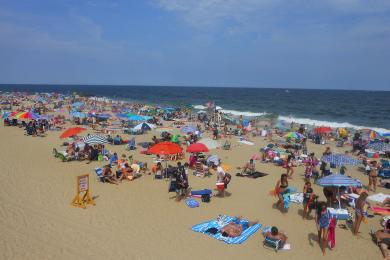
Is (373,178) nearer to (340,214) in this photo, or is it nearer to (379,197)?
(379,197)

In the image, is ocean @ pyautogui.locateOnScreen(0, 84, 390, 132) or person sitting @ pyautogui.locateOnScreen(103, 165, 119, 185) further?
ocean @ pyautogui.locateOnScreen(0, 84, 390, 132)

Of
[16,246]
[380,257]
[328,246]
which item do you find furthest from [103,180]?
[380,257]

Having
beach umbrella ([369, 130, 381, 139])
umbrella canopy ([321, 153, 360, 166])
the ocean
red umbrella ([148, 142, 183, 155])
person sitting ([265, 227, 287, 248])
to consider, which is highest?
red umbrella ([148, 142, 183, 155])

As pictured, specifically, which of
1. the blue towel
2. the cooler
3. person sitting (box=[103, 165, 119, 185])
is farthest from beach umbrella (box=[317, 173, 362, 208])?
person sitting (box=[103, 165, 119, 185])

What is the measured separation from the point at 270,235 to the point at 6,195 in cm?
743

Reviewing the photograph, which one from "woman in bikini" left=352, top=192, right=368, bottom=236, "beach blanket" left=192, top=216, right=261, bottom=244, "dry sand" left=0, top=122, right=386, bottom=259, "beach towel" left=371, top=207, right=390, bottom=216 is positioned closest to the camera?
"dry sand" left=0, top=122, right=386, bottom=259

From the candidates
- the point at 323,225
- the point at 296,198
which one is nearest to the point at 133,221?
the point at 323,225

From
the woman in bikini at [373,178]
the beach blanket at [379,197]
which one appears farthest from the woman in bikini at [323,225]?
the woman in bikini at [373,178]

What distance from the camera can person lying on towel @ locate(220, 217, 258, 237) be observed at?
748 cm

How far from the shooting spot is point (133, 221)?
812cm

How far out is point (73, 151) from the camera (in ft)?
47.1

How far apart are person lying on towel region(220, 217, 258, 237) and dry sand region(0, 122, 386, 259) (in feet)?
1.05

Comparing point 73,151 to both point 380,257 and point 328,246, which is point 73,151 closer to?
point 328,246

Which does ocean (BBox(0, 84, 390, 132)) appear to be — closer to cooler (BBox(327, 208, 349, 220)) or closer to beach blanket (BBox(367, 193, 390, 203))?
beach blanket (BBox(367, 193, 390, 203))
